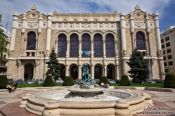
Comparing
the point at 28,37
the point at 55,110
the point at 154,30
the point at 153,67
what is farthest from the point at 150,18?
the point at 55,110

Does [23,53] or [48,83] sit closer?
[48,83]

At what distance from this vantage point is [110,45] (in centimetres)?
5203

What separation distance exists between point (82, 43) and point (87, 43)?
1641 mm

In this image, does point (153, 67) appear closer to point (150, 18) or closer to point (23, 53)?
point (150, 18)

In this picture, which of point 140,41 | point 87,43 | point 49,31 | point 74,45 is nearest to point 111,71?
point 87,43

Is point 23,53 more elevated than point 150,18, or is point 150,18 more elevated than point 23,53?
point 150,18

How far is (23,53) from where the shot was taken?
50.1 metres

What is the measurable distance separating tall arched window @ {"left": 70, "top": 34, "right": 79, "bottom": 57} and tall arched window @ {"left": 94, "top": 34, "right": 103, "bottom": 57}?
19.4 feet

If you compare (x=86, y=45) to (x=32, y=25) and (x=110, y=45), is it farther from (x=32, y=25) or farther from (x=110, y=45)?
(x=32, y=25)

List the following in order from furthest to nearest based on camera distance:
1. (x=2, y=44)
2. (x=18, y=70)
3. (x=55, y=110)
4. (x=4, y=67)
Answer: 1. (x=4, y=67)
2. (x=18, y=70)
3. (x=2, y=44)
4. (x=55, y=110)

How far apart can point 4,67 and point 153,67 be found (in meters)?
50.2

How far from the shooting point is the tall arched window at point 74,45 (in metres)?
50.7

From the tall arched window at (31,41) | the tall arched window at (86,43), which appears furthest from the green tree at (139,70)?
the tall arched window at (31,41)

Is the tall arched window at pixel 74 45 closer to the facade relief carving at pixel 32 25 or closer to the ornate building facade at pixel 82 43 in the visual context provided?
the ornate building facade at pixel 82 43
